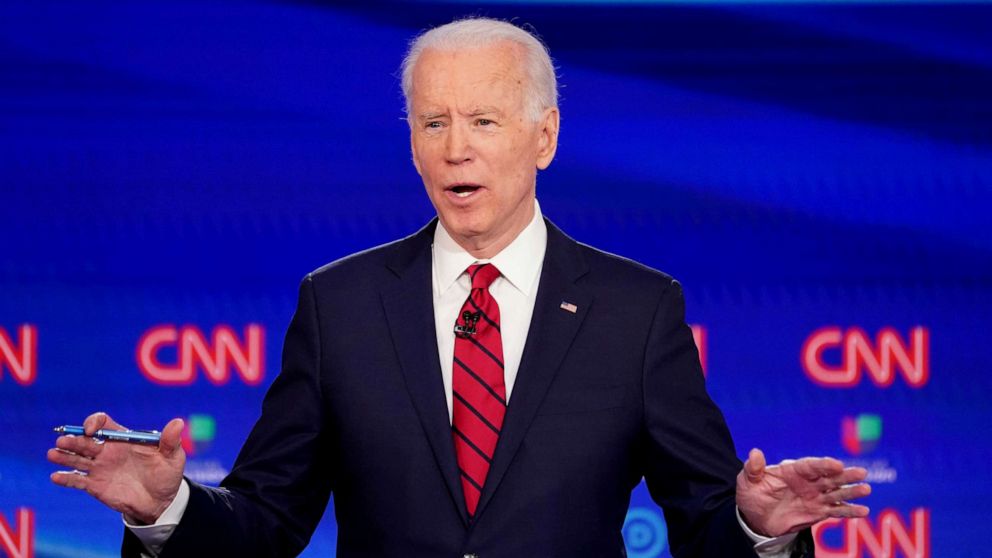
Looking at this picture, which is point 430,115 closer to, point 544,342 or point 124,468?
point 544,342

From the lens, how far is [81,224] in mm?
3873

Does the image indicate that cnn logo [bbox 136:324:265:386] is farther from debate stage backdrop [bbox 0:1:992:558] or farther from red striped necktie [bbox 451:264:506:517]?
red striped necktie [bbox 451:264:506:517]

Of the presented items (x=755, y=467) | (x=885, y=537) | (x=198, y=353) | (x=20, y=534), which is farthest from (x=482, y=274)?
(x=20, y=534)

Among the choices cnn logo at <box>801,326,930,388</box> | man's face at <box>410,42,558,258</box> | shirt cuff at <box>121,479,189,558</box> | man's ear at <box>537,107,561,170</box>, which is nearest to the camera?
shirt cuff at <box>121,479,189,558</box>

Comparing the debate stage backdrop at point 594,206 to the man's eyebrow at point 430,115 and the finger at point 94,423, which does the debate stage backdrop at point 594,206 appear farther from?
the finger at point 94,423

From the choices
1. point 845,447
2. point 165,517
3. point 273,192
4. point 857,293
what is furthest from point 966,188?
point 165,517

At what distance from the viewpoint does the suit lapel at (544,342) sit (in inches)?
89.1

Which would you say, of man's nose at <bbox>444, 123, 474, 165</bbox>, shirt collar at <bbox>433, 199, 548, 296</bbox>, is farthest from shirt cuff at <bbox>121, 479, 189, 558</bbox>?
man's nose at <bbox>444, 123, 474, 165</bbox>

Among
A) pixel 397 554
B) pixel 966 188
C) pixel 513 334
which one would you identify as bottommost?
pixel 397 554

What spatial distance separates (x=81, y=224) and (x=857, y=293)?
6.50 feet

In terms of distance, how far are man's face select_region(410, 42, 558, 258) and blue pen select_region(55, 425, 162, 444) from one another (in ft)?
1.96

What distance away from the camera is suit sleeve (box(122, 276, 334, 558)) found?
7.55 feet

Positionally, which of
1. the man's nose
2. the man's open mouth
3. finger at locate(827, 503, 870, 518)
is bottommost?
finger at locate(827, 503, 870, 518)

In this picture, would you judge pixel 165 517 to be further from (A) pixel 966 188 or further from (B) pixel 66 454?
(A) pixel 966 188
